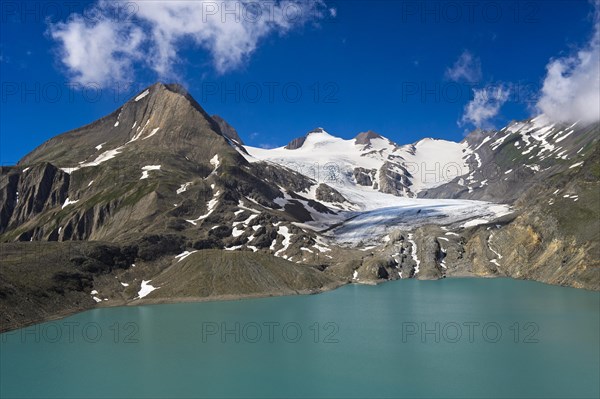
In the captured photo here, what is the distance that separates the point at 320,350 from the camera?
191 ft

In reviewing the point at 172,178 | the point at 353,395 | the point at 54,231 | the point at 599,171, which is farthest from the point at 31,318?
the point at 599,171

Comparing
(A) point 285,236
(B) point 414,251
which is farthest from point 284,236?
(B) point 414,251

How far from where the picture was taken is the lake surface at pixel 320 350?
45094 millimetres

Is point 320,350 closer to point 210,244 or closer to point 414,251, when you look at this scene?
point 210,244

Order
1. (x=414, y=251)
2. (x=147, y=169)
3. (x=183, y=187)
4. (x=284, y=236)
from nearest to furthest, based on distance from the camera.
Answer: (x=414, y=251), (x=284, y=236), (x=183, y=187), (x=147, y=169)

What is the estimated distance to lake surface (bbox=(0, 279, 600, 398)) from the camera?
45.1 metres

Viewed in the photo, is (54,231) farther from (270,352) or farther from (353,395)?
(353,395)

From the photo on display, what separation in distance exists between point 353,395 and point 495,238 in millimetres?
107202

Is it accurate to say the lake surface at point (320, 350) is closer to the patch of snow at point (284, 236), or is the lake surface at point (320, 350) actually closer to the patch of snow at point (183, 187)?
the patch of snow at point (284, 236)

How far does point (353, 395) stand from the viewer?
42.2 m

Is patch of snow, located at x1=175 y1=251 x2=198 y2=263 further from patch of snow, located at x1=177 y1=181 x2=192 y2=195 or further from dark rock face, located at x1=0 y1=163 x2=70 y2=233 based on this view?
dark rock face, located at x1=0 y1=163 x2=70 y2=233

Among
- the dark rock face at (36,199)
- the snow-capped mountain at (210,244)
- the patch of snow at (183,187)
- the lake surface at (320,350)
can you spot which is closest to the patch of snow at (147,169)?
the snow-capped mountain at (210,244)

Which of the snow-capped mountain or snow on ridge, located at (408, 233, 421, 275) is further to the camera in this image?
snow on ridge, located at (408, 233, 421, 275)

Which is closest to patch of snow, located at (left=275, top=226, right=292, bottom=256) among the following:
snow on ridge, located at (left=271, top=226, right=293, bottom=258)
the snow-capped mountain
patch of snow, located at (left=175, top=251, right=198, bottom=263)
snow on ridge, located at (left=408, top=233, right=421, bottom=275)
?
snow on ridge, located at (left=271, top=226, right=293, bottom=258)
